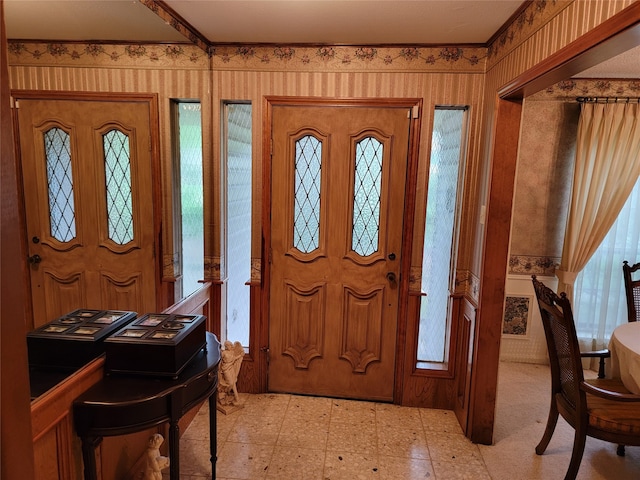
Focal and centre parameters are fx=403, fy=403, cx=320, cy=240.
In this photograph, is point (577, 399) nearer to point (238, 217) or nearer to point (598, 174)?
point (598, 174)

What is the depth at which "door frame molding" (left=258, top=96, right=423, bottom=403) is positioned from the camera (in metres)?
2.62

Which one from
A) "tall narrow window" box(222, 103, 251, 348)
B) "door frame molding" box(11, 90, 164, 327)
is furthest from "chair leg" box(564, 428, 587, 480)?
"door frame molding" box(11, 90, 164, 327)

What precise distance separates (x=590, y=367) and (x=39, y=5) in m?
4.41

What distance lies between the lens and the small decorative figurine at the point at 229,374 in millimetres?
2709

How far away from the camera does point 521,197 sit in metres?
3.45

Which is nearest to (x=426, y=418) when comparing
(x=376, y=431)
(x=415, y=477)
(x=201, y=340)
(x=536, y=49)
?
(x=376, y=431)

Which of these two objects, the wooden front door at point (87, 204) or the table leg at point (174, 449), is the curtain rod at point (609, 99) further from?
the table leg at point (174, 449)

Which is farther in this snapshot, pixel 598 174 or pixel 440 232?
pixel 598 174

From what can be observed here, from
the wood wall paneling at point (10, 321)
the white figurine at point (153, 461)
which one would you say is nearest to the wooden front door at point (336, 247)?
the white figurine at point (153, 461)

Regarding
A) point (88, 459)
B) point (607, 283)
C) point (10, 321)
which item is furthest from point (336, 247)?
point (607, 283)

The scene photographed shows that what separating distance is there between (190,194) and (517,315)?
2.95 metres

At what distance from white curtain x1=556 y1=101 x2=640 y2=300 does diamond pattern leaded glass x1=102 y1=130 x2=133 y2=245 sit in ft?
10.8

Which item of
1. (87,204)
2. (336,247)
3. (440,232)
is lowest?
(336,247)

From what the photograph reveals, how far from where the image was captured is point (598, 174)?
10.7ft
